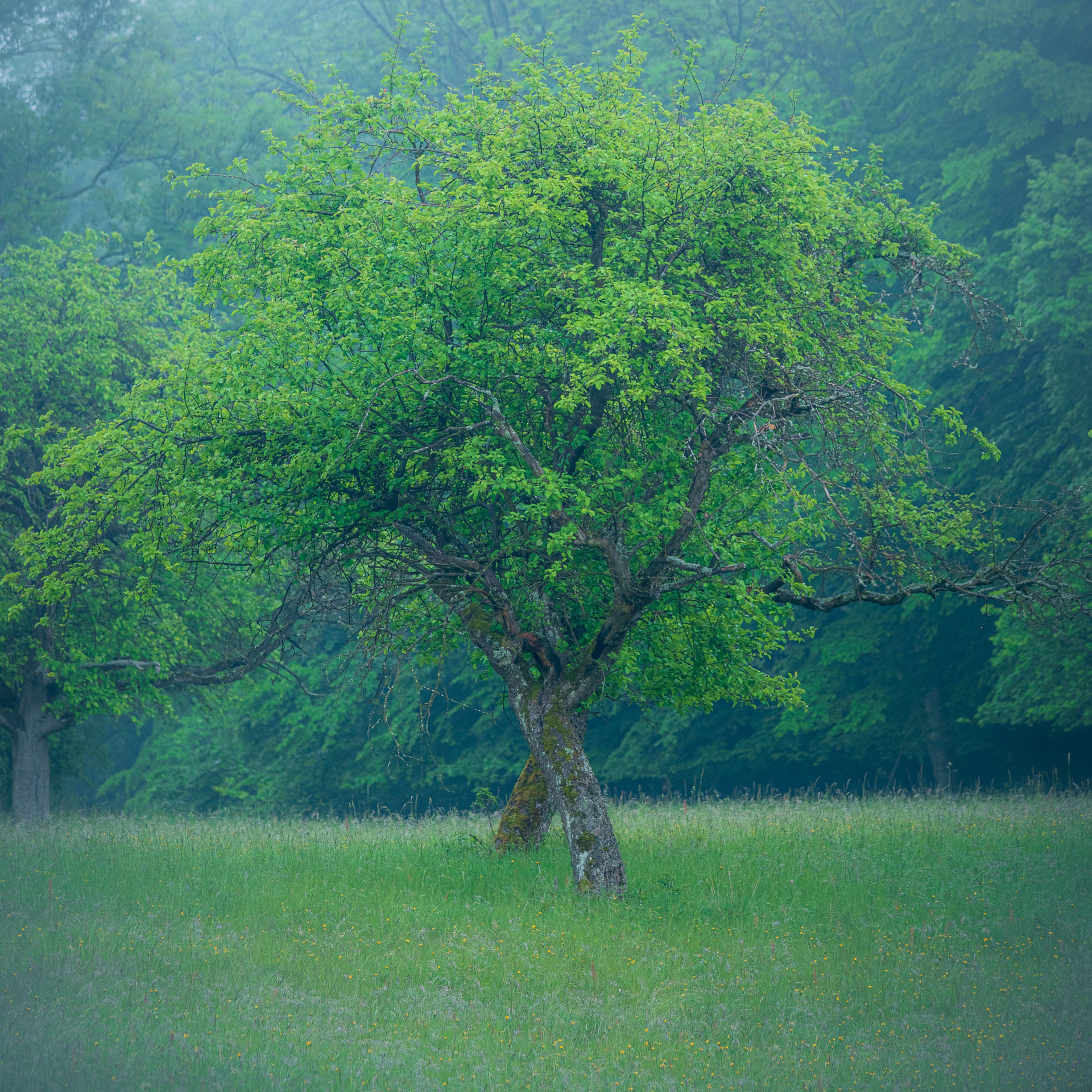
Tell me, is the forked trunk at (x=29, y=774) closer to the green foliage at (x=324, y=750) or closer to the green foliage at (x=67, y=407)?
the green foliage at (x=67, y=407)

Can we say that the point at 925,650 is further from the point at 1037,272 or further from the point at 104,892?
the point at 104,892

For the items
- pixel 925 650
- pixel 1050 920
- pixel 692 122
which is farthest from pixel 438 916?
pixel 925 650

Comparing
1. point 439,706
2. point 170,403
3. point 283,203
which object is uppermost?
point 283,203

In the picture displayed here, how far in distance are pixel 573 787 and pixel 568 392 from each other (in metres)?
4.33

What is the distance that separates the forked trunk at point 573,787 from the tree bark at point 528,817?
99cm

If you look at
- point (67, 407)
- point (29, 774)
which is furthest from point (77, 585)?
point (29, 774)

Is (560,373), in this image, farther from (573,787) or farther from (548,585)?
(573,787)

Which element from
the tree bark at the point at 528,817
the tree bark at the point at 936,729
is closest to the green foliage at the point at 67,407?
the tree bark at the point at 528,817

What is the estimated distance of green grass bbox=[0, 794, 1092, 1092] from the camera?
25.7ft

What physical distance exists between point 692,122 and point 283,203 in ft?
15.9

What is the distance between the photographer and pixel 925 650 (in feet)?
81.2

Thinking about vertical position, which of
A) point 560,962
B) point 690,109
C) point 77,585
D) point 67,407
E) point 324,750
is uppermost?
point 690,109

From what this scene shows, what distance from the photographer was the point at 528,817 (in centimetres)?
1322

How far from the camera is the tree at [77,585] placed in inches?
752
